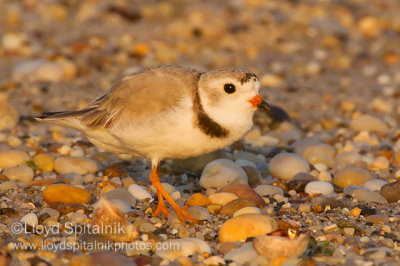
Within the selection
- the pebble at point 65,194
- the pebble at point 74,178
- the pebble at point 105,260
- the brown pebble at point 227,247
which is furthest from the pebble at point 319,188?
the pebble at point 105,260

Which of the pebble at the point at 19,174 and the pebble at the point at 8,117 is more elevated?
the pebble at the point at 19,174

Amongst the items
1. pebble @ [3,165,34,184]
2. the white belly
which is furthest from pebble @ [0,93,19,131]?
the white belly

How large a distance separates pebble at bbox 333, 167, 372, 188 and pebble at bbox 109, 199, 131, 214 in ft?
7.64

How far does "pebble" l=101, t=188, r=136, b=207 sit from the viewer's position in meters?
5.57

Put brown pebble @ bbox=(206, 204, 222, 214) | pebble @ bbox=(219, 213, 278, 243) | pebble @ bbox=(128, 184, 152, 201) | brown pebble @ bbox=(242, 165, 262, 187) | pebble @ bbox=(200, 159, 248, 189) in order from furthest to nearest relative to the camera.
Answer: brown pebble @ bbox=(242, 165, 262, 187) → pebble @ bbox=(200, 159, 248, 189) → pebble @ bbox=(128, 184, 152, 201) → brown pebble @ bbox=(206, 204, 222, 214) → pebble @ bbox=(219, 213, 278, 243)

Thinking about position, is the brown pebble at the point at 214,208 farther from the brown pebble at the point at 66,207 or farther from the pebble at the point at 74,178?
the pebble at the point at 74,178

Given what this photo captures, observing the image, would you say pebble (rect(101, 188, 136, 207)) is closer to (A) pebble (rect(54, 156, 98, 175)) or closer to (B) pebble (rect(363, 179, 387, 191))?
(A) pebble (rect(54, 156, 98, 175))

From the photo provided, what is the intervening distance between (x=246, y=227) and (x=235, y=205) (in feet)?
2.10

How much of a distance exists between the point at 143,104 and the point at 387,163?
10.5 feet

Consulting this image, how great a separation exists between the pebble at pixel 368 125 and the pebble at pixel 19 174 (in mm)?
4442

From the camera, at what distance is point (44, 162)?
648 cm

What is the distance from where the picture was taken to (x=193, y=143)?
5012mm

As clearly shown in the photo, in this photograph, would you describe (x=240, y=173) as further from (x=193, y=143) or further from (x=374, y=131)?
(x=374, y=131)

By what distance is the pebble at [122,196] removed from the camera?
18.3ft
